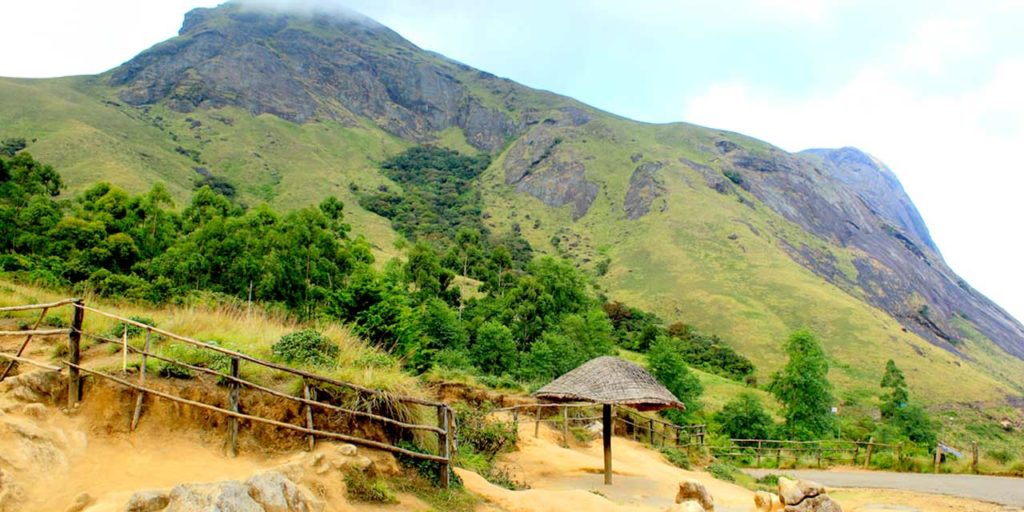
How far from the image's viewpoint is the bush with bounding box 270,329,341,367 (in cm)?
854

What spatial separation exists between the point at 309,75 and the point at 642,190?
93120 mm

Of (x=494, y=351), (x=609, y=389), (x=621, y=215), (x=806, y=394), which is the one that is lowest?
(x=806, y=394)

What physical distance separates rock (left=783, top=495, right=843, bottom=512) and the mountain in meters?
55.6

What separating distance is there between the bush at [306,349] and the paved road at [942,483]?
42.3ft

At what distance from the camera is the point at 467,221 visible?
105562 mm

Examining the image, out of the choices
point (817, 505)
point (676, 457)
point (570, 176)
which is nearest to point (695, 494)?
point (817, 505)

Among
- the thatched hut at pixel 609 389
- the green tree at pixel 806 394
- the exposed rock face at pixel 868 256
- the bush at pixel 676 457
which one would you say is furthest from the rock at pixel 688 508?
the exposed rock face at pixel 868 256

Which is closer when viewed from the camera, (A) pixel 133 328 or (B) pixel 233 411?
(B) pixel 233 411

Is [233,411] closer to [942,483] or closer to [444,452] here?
[444,452]

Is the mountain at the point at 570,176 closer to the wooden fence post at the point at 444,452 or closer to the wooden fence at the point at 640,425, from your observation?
the wooden fence at the point at 640,425

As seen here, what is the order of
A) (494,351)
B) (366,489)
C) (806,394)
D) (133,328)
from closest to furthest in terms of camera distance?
(366,489) < (133,328) < (494,351) < (806,394)

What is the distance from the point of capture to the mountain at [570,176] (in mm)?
71312

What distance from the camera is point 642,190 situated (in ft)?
341

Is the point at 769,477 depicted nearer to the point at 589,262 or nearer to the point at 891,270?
the point at 589,262
